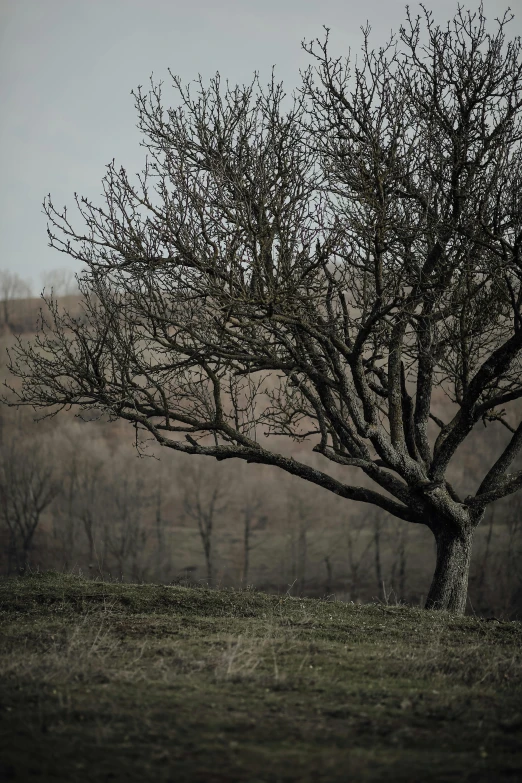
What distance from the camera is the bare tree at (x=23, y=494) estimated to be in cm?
4931

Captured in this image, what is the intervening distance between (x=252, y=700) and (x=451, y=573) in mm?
7361

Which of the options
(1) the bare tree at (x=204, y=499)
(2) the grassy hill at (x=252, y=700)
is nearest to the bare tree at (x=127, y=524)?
(1) the bare tree at (x=204, y=499)

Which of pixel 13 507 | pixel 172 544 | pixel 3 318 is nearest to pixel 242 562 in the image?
pixel 172 544

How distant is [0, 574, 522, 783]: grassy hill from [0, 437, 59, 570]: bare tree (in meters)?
42.2

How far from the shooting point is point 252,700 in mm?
5438

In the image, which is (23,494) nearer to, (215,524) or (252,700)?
(215,524)

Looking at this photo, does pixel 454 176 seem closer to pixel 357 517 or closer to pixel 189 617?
pixel 189 617

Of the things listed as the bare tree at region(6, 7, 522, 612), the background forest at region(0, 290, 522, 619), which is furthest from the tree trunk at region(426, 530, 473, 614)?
the background forest at region(0, 290, 522, 619)

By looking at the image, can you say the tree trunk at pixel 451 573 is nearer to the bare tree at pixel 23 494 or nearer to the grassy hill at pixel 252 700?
the grassy hill at pixel 252 700

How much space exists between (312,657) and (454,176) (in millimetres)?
7461

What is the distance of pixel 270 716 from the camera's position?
200 inches

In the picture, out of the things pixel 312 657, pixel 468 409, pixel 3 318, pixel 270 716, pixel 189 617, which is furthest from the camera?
pixel 3 318

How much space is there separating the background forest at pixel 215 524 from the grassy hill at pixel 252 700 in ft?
124

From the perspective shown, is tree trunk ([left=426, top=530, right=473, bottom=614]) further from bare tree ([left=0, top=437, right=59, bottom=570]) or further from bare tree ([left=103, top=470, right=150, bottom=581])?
bare tree ([left=0, top=437, right=59, bottom=570])
